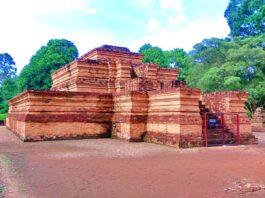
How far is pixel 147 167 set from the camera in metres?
6.23

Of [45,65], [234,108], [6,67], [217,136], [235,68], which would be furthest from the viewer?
[6,67]

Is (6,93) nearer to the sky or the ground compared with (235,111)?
nearer to the sky

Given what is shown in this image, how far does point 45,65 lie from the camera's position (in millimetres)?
36125

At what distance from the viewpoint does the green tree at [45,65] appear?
1409 inches

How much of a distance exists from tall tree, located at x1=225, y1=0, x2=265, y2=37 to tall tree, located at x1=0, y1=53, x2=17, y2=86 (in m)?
43.8

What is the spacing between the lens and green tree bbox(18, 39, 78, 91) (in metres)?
35.8

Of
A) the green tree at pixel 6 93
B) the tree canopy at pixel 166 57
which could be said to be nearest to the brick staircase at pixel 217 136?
the tree canopy at pixel 166 57

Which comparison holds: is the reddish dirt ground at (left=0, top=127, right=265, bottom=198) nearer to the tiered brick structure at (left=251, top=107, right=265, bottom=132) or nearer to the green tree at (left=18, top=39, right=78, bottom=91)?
the tiered brick structure at (left=251, top=107, right=265, bottom=132)

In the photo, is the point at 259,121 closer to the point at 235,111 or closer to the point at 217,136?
the point at 235,111

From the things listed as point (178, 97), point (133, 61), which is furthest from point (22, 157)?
point (133, 61)

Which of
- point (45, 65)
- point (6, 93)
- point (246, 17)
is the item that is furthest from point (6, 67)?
point (246, 17)

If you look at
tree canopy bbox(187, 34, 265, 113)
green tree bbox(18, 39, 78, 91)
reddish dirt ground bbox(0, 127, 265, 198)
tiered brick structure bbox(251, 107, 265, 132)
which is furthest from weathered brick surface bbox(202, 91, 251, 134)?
green tree bbox(18, 39, 78, 91)

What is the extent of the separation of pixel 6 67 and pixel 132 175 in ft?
200

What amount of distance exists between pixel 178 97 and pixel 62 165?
4.88 metres
